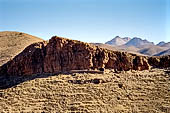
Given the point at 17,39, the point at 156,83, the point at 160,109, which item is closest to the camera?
the point at 160,109

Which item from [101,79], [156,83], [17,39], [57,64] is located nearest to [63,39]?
[57,64]

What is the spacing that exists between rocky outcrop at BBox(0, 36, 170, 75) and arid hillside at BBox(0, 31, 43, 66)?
20098 millimetres

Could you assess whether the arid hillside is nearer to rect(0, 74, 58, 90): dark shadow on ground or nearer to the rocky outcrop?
rect(0, 74, 58, 90): dark shadow on ground

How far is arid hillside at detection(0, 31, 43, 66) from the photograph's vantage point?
3772 centimetres

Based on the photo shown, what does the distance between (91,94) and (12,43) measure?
3490 cm

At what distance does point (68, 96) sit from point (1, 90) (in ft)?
18.8

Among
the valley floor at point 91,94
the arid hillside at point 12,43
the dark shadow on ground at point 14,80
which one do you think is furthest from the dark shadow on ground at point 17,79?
the arid hillside at point 12,43

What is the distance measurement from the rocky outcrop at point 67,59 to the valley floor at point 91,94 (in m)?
0.96

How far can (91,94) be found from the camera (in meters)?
13.8

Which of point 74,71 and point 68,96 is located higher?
point 74,71

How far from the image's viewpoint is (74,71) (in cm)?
1563

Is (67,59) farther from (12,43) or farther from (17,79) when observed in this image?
(12,43)

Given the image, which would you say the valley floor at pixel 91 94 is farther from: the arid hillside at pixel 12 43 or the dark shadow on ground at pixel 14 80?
the arid hillside at pixel 12 43

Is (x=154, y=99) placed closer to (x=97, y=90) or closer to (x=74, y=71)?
(x=97, y=90)
